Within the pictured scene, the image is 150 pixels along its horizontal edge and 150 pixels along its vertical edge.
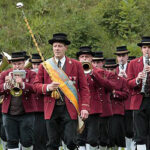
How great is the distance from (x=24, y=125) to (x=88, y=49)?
9.61 feet

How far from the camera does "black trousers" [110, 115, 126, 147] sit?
1519 centimetres

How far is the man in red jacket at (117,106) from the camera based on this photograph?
15102mm

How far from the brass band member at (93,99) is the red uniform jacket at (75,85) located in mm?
1703

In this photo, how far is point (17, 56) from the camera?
511 inches

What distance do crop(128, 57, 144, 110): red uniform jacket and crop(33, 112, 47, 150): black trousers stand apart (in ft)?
11.3

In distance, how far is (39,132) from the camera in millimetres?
14922

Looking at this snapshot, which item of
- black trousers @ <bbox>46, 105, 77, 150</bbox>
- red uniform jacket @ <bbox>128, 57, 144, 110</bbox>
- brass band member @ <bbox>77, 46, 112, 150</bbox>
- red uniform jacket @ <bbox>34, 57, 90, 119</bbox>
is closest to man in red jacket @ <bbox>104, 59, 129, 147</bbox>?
brass band member @ <bbox>77, 46, 112, 150</bbox>

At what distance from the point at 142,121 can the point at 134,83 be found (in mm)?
814

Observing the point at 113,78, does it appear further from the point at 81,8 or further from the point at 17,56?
the point at 81,8

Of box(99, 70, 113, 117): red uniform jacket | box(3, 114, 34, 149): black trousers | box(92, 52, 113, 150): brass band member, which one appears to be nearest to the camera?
box(3, 114, 34, 149): black trousers

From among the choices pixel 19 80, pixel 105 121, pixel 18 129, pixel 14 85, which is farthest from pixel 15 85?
pixel 105 121

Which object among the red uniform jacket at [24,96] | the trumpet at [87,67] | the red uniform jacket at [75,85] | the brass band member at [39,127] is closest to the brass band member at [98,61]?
the brass band member at [39,127]

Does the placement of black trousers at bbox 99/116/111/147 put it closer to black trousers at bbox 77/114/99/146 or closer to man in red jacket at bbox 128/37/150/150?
black trousers at bbox 77/114/99/146

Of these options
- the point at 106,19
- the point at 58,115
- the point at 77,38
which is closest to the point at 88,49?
the point at 58,115
